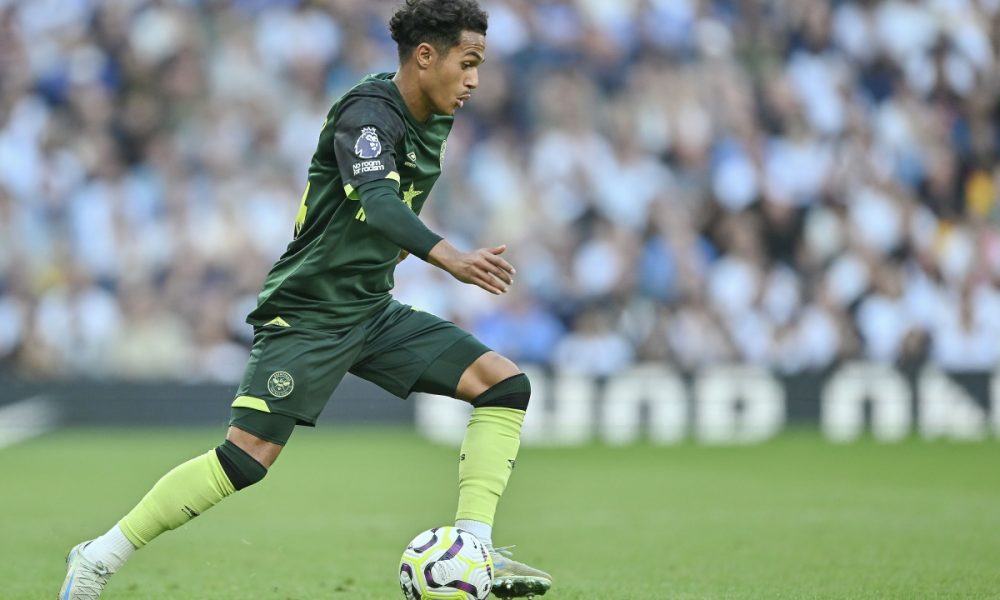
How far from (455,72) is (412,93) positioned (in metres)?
0.18

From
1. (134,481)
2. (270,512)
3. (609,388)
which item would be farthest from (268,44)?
(270,512)

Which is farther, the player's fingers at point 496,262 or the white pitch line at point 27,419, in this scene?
the white pitch line at point 27,419

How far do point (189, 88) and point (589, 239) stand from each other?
4.63 metres

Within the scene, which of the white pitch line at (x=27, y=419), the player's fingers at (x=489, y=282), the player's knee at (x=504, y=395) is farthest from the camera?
the white pitch line at (x=27, y=419)

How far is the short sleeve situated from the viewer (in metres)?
4.84

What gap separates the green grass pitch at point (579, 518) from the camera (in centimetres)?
604

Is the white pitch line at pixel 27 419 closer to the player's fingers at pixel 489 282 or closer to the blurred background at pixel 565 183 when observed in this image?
the blurred background at pixel 565 183

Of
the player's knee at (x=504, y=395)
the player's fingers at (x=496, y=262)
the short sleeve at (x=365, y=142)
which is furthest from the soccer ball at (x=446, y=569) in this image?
the short sleeve at (x=365, y=142)

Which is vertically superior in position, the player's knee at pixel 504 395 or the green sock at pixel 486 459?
the player's knee at pixel 504 395

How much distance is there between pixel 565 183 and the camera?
15.9 m

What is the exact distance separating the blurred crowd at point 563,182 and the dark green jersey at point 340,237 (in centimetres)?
892

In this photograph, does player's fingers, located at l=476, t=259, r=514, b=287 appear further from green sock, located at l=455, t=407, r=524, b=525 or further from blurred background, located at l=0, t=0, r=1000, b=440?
blurred background, located at l=0, t=0, r=1000, b=440

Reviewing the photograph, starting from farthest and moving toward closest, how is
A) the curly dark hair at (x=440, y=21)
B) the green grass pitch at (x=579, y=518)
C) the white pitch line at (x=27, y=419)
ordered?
the white pitch line at (x=27, y=419) < the green grass pitch at (x=579, y=518) < the curly dark hair at (x=440, y=21)

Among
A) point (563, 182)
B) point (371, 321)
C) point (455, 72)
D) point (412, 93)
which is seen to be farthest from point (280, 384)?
point (563, 182)
